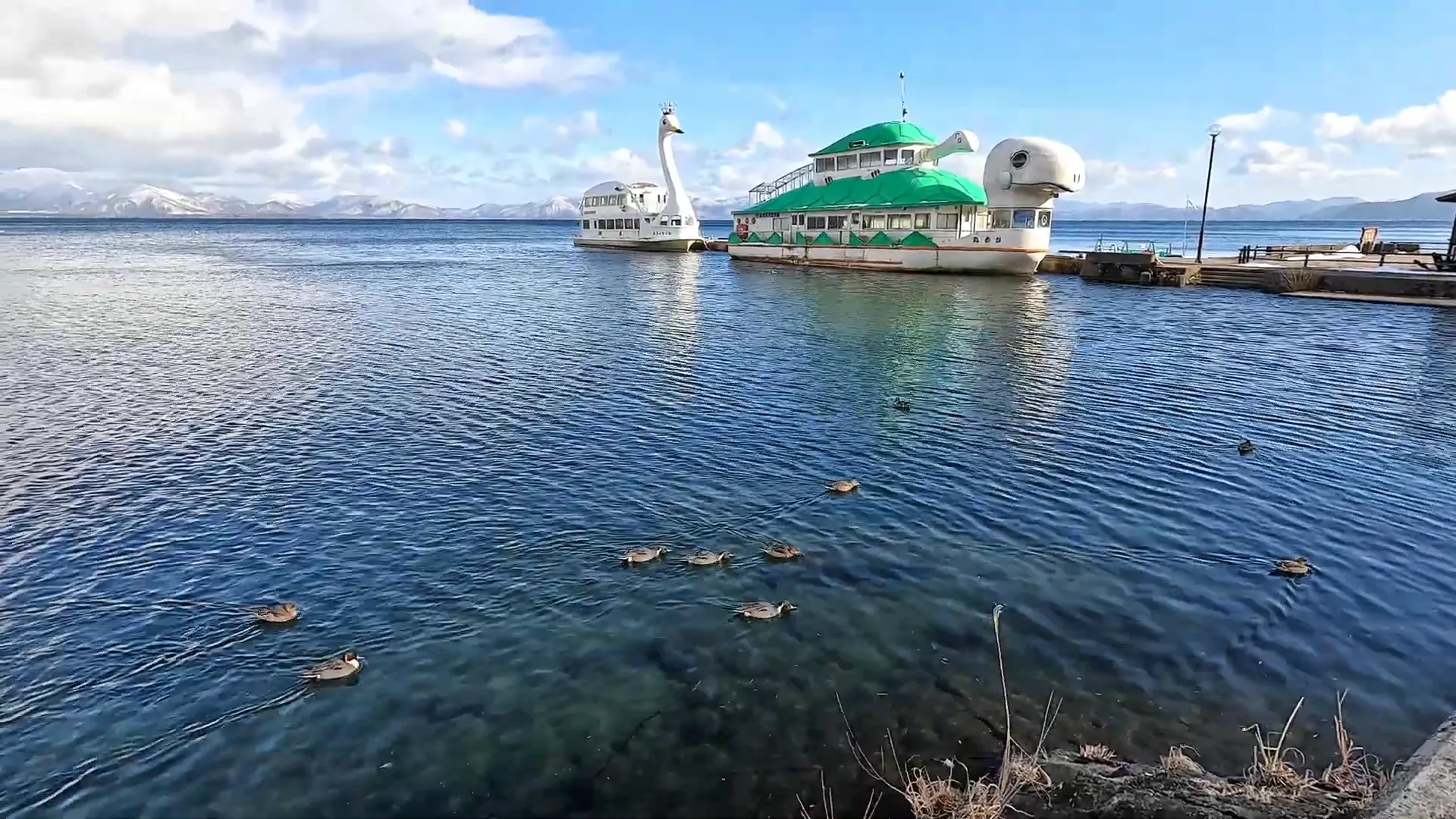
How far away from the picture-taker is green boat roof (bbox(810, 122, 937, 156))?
72125 mm

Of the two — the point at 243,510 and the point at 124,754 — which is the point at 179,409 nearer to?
the point at 243,510

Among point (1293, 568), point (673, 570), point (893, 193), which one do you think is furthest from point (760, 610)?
point (893, 193)

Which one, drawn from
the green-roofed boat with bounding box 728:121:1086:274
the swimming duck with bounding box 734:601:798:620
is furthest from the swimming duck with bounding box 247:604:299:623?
the green-roofed boat with bounding box 728:121:1086:274

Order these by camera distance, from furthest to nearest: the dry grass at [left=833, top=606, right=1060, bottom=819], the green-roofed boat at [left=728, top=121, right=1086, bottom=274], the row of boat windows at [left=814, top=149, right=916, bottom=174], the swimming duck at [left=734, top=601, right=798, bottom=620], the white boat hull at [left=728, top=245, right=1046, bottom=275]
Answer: the row of boat windows at [left=814, top=149, right=916, bottom=174]
the white boat hull at [left=728, top=245, right=1046, bottom=275]
the green-roofed boat at [left=728, top=121, right=1086, bottom=274]
the swimming duck at [left=734, top=601, right=798, bottom=620]
the dry grass at [left=833, top=606, right=1060, bottom=819]

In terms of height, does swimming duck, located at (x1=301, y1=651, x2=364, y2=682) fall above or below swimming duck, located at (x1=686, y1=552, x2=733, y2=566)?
below

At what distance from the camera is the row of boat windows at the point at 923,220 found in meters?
60.2

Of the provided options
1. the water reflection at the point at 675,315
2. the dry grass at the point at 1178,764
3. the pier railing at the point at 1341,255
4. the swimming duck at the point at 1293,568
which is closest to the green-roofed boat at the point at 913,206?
the water reflection at the point at 675,315

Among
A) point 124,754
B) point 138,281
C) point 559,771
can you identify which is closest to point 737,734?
point 559,771

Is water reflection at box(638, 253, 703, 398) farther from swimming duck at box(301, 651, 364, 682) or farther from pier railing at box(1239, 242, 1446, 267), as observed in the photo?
pier railing at box(1239, 242, 1446, 267)

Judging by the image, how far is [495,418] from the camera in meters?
23.2

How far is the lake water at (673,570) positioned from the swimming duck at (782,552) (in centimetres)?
21

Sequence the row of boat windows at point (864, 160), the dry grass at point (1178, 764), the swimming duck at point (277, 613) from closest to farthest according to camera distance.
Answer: the dry grass at point (1178, 764) → the swimming duck at point (277, 613) → the row of boat windows at point (864, 160)

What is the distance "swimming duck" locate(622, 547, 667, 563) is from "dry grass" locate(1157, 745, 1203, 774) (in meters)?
8.15

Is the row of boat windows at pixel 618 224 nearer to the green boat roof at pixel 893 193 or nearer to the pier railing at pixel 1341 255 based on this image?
the green boat roof at pixel 893 193
